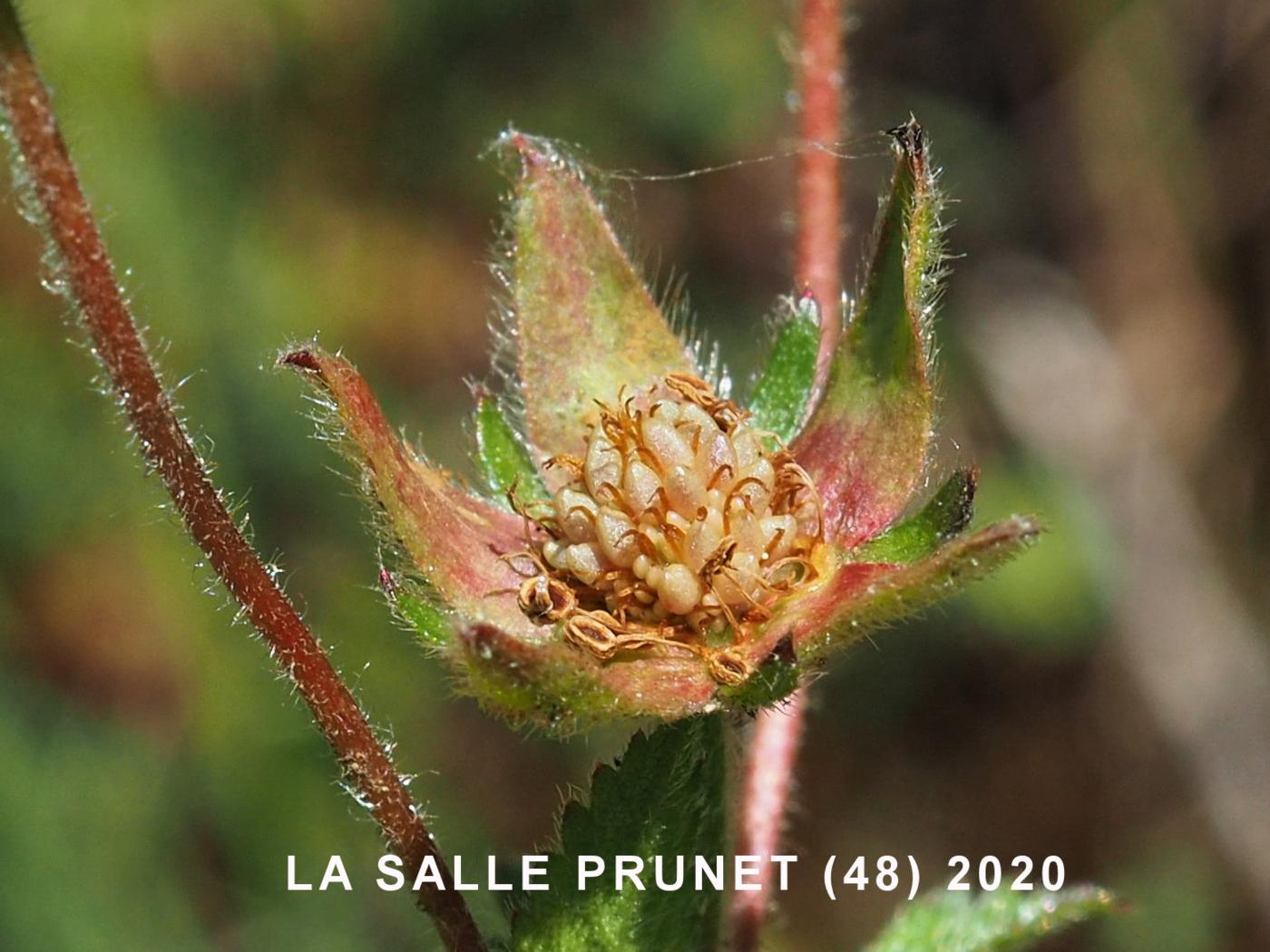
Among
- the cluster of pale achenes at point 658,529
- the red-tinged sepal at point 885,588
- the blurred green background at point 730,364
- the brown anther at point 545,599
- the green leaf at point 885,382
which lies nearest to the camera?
the red-tinged sepal at point 885,588

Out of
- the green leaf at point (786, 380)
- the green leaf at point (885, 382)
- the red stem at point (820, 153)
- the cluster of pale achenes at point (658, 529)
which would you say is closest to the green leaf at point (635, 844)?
the cluster of pale achenes at point (658, 529)

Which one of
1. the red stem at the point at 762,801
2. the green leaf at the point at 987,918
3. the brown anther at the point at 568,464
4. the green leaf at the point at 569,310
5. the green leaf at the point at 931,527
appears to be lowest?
the green leaf at the point at 987,918

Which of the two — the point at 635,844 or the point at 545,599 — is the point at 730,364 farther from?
the point at 635,844

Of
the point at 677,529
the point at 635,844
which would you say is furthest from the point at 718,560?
the point at 635,844

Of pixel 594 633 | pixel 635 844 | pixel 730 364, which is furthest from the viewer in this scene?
pixel 730 364

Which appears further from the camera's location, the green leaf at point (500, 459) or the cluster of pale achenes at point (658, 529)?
the green leaf at point (500, 459)

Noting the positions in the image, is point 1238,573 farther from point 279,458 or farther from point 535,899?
point 535,899

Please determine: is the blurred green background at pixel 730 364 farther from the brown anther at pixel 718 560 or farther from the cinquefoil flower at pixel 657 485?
the brown anther at pixel 718 560

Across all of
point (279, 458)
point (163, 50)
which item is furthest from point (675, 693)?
point (163, 50)
